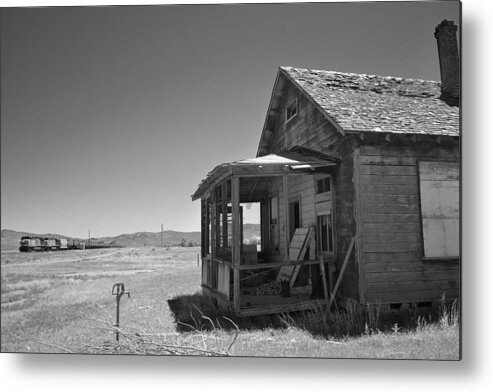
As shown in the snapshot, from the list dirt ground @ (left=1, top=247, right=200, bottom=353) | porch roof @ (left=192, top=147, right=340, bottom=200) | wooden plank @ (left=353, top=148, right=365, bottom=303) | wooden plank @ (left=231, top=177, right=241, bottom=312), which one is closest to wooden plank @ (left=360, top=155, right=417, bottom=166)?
wooden plank @ (left=353, top=148, right=365, bottom=303)

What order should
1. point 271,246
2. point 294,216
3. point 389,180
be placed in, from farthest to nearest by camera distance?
point 271,246, point 294,216, point 389,180

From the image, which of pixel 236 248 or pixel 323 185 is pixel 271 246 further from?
pixel 236 248

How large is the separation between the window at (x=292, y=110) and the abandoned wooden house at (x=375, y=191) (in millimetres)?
1414

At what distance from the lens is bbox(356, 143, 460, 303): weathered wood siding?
21.1ft

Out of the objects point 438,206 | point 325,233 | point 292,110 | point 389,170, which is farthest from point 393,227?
point 292,110

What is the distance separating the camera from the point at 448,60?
613cm

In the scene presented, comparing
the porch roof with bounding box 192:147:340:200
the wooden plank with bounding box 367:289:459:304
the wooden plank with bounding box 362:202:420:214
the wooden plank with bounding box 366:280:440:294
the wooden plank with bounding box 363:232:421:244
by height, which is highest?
the porch roof with bounding box 192:147:340:200

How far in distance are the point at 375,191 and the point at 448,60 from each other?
2191 mm

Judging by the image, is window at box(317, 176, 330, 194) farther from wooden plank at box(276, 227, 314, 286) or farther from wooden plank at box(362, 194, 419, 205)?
wooden plank at box(362, 194, 419, 205)

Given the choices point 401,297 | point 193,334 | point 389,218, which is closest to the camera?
point 193,334

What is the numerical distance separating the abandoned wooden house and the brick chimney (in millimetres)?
18

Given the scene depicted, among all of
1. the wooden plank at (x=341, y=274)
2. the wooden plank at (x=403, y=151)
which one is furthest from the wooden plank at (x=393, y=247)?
the wooden plank at (x=403, y=151)

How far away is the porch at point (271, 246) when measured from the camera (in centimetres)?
679

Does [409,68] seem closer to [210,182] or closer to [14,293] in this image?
[210,182]
